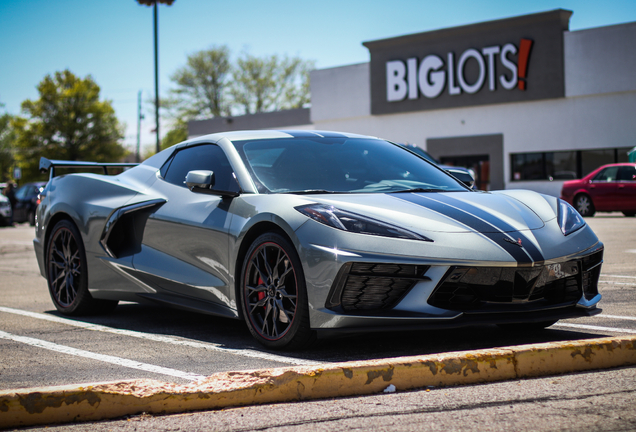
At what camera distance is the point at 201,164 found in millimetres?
5332

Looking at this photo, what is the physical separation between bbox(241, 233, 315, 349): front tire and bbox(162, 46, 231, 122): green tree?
192 ft

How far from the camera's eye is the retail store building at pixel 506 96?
28.0 m

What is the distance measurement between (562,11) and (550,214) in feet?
89.1

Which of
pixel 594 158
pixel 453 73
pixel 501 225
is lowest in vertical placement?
pixel 501 225

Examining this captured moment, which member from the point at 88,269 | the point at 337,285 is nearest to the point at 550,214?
the point at 337,285

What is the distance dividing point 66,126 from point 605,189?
172 ft

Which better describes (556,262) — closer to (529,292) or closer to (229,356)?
(529,292)

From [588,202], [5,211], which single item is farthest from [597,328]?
[5,211]

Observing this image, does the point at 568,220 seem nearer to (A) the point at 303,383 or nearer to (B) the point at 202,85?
(A) the point at 303,383

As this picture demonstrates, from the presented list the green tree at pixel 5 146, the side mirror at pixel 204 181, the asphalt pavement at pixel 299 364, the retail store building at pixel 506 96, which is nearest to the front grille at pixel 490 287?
the asphalt pavement at pixel 299 364

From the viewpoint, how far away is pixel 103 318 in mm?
6027

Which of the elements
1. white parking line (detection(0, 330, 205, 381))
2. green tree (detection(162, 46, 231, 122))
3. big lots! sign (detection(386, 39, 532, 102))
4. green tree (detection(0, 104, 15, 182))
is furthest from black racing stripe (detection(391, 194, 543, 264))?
green tree (detection(0, 104, 15, 182))

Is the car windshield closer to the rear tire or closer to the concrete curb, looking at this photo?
the concrete curb

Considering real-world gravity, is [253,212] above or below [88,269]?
above
